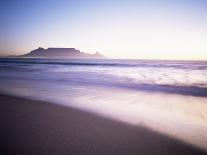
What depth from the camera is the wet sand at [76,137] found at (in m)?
2.65

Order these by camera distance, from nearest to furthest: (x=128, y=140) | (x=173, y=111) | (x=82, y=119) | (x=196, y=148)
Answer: (x=196, y=148) < (x=128, y=140) < (x=82, y=119) < (x=173, y=111)

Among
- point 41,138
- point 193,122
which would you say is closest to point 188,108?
point 193,122

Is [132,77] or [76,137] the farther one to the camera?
[132,77]

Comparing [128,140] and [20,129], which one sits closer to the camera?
[128,140]

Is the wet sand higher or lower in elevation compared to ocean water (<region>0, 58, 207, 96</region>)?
higher

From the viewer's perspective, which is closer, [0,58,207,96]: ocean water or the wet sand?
the wet sand

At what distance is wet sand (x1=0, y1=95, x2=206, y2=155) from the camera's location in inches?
104

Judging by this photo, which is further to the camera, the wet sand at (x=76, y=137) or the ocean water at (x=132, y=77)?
the ocean water at (x=132, y=77)

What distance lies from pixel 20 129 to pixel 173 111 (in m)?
3.54

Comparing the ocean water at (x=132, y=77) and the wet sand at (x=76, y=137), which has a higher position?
the wet sand at (x=76, y=137)

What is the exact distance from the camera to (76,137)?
9.91ft

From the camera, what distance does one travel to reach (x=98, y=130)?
3.40 m

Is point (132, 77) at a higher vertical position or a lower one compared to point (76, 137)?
lower

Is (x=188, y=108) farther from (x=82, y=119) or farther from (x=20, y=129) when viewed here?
(x=20, y=129)
